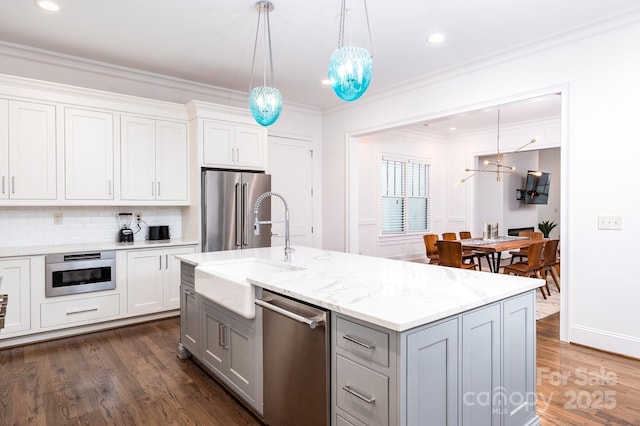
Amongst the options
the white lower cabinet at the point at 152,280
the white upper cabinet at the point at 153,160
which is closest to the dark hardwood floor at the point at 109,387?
the white lower cabinet at the point at 152,280

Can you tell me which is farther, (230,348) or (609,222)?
(609,222)

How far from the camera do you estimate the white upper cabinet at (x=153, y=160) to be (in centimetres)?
415

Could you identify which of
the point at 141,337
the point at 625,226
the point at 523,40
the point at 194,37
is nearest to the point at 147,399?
the point at 141,337

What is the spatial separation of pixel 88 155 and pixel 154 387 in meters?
2.52

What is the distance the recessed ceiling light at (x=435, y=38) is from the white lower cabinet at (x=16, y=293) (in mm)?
4233

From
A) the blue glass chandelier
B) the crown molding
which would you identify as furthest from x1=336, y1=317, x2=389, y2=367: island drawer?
the crown molding

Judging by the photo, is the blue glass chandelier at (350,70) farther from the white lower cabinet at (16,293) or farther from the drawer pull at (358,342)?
the white lower cabinet at (16,293)

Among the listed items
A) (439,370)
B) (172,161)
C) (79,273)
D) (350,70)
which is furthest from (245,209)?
(439,370)

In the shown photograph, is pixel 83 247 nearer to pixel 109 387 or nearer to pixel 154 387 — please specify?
pixel 109 387

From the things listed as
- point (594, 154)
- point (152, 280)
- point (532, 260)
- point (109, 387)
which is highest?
point (594, 154)

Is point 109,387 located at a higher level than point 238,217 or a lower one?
lower

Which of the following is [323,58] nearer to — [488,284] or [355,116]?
[355,116]

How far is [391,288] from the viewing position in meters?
1.88

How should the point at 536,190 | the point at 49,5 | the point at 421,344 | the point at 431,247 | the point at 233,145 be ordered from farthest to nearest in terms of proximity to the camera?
1. the point at 536,190
2. the point at 431,247
3. the point at 233,145
4. the point at 49,5
5. the point at 421,344
